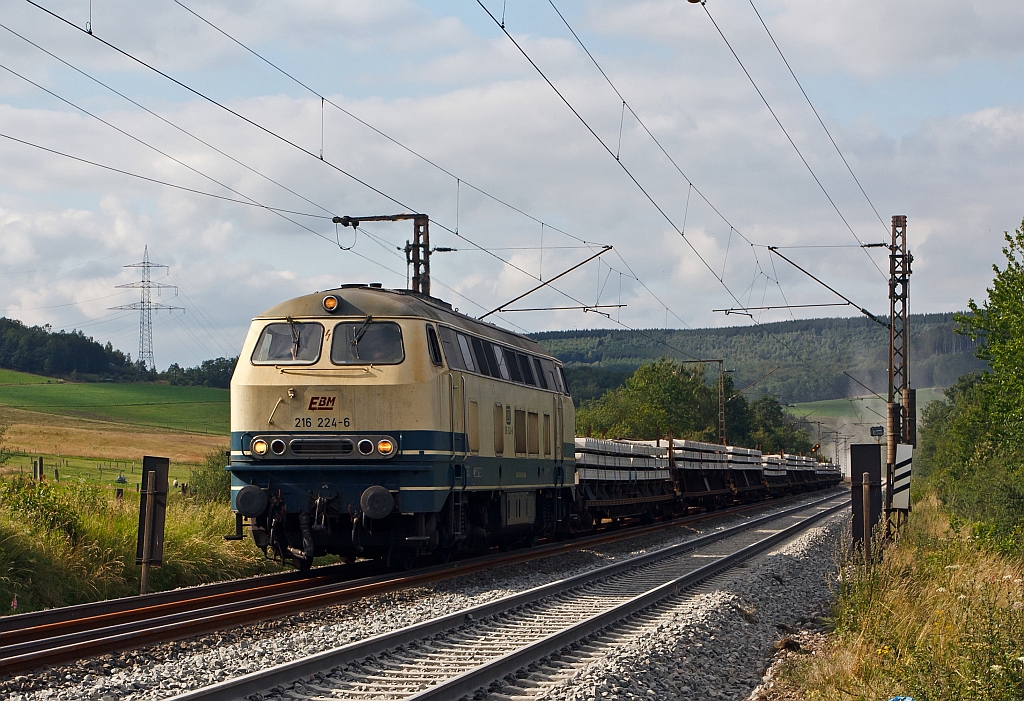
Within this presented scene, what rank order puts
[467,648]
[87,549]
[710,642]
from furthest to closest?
[87,549] → [710,642] → [467,648]

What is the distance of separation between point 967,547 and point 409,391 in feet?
34.3

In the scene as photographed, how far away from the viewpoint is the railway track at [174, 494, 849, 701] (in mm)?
7445

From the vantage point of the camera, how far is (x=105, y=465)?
51375 millimetres

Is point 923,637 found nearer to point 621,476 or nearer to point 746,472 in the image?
point 621,476

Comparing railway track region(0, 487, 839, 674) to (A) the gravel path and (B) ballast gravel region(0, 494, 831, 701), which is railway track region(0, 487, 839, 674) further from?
(A) the gravel path

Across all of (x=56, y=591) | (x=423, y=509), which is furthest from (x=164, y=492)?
(x=423, y=509)

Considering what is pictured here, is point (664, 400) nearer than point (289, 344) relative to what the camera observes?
No

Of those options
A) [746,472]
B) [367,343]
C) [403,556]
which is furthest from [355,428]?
[746,472]

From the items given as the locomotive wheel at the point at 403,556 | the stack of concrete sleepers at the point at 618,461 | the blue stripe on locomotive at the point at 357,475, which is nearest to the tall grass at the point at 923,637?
the blue stripe on locomotive at the point at 357,475

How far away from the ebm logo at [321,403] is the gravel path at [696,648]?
15.5 ft

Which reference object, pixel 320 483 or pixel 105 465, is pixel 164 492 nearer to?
pixel 320 483

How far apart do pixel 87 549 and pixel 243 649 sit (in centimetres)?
520

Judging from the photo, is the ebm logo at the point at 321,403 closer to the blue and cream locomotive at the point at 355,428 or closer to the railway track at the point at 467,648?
the blue and cream locomotive at the point at 355,428

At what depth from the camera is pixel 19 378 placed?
3297 inches
